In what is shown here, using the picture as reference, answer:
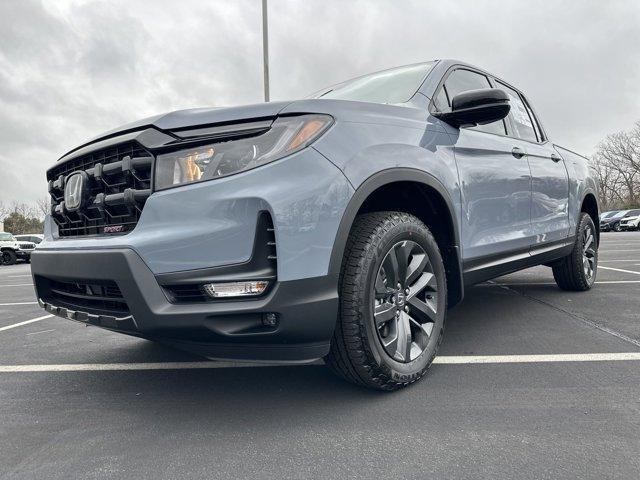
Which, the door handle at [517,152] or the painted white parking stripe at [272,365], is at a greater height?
the door handle at [517,152]

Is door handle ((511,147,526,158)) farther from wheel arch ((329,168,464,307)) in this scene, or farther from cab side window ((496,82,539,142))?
wheel arch ((329,168,464,307))

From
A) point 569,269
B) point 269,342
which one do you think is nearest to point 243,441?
point 269,342

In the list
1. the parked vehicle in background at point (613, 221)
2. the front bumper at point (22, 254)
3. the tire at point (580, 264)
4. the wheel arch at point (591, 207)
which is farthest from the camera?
the parked vehicle in background at point (613, 221)

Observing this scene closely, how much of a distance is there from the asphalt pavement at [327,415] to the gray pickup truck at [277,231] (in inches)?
10.6

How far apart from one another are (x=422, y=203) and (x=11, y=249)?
25433 mm

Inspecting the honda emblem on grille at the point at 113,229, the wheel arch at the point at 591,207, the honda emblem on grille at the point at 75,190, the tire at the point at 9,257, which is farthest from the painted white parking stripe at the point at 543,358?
the tire at the point at 9,257

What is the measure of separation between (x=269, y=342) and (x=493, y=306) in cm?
297

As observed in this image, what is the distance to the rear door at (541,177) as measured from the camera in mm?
3529

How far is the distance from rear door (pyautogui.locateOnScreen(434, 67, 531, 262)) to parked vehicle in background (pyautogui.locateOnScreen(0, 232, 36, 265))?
80.8ft

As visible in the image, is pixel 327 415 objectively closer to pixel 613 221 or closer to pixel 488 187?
pixel 488 187

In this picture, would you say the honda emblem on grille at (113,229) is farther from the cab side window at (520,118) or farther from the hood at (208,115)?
the cab side window at (520,118)

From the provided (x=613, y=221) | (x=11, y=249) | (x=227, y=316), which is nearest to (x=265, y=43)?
(x=227, y=316)

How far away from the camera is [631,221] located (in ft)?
103

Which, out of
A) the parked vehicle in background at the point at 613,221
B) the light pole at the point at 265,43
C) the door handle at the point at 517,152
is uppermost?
the light pole at the point at 265,43
